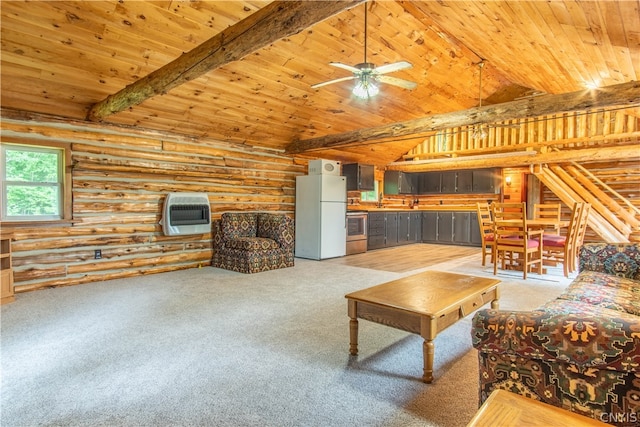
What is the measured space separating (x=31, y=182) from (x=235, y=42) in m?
3.60

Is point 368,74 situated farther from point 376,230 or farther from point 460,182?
point 460,182

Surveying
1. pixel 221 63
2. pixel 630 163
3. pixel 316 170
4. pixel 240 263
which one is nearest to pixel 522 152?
pixel 630 163

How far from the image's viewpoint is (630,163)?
7887 mm

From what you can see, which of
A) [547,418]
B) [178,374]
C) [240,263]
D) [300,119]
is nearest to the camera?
[547,418]

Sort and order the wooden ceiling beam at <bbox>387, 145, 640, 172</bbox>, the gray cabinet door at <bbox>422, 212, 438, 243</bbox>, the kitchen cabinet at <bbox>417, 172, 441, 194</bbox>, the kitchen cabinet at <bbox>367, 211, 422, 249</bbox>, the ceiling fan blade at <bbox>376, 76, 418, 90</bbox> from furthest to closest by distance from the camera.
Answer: the kitchen cabinet at <bbox>417, 172, 441, 194</bbox>
the gray cabinet door at <bbox>422, 212, 438, 243</bbox>
the kitchen cabinet at <bbox>367, 211, 422, 249</bbox>
the wooden ceiling beam at <bbox>387, 145, 640, 172</bbox>
the ceiling fan blade at <bbox>376, 76, 418, 90</bbox>

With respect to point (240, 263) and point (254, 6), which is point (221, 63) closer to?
point (254, 6)

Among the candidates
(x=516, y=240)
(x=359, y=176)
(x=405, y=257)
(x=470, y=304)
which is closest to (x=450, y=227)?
(x=405, y=257)

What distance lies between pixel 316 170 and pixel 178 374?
17.3 ft

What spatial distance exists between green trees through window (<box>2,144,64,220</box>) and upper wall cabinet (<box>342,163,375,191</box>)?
18.3 feet

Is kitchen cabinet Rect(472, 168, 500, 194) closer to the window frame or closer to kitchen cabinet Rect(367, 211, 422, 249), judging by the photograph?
kitchen cabinet Rect(367, 211, 422, 249)

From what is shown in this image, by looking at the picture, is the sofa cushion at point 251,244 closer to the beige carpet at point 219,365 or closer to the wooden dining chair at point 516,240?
the beige carpet at point 219,365

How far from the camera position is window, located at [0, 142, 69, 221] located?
4340 mm

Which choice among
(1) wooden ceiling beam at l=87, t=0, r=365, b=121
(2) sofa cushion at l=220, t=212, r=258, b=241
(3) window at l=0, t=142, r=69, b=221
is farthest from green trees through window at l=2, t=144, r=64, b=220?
(2) sofa cushion at l=220, t=212, r=258, b=241

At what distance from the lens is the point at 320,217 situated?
6820 millimetres
